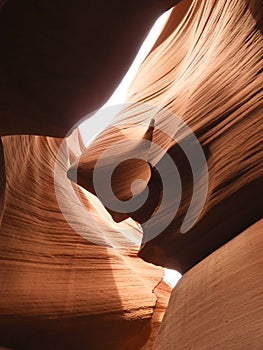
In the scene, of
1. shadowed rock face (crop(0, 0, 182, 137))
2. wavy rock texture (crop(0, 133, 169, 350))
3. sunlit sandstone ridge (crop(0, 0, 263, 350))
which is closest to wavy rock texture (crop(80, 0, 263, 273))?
sunlit sandstone ridge (crop(0, 0, 263, 350))

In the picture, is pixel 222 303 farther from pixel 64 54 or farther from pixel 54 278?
pixel 54 278

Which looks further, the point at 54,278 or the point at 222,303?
the point at 54,278

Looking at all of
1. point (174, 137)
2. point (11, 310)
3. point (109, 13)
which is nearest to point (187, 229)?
point (174, 137)

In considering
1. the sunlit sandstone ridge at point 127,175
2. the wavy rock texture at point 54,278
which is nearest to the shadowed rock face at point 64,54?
the sunlit sandstone ridge at point 127,175

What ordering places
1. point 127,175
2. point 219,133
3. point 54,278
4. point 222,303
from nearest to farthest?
point 222,303
point 219,133
point 127,175
point 54,278

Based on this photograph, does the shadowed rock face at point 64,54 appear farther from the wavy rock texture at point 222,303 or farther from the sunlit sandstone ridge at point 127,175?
the wavy rock texture at point 222,303

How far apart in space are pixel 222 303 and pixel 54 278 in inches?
50.4

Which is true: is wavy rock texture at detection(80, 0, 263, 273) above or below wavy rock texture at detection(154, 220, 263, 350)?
above

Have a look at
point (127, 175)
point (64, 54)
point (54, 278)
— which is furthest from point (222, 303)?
Result: point (54, 278)

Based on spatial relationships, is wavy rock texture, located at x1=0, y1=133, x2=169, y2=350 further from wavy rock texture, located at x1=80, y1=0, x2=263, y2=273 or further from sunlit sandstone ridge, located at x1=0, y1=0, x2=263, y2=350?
wavy rock texture, located at x1=80, y1=0, x2=263, y2=273

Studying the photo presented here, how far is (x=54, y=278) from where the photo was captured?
2.21m

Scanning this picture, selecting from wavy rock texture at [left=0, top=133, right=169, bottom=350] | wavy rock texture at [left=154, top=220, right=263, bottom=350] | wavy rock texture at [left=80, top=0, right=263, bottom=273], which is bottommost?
wavy rock texture at [left=0, top=133, right=169, bottom=350]

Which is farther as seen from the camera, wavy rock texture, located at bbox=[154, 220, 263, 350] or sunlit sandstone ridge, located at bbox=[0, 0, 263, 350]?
sunlit sandstone ridge, located at bbox=[0, 0, 263, 350]

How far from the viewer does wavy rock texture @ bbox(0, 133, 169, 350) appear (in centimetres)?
209
